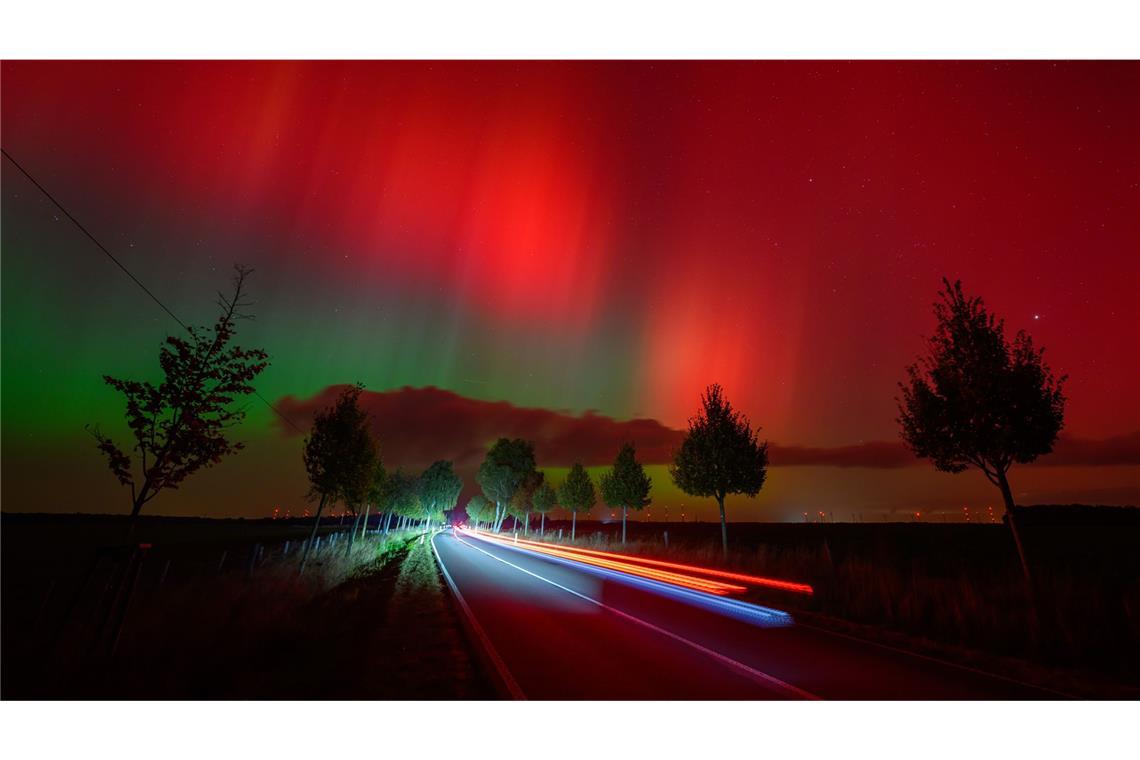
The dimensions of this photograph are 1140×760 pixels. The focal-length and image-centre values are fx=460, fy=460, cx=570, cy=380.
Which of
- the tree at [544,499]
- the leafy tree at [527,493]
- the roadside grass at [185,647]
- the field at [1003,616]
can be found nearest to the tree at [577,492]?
the tree at [544,499]

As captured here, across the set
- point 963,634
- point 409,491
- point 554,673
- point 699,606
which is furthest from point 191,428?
point 409,491

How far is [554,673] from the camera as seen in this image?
6234 mm

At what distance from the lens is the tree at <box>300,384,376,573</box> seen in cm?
2256

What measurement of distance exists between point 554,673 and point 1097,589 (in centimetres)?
1102

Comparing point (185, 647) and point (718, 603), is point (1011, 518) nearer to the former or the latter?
point (718, 603)

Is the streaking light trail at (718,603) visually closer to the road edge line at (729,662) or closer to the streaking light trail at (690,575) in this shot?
the streaking light trail at (690,575)

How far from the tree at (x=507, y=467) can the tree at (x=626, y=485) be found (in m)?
27.5

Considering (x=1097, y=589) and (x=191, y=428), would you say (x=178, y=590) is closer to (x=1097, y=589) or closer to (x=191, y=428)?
(x=191, y=428)

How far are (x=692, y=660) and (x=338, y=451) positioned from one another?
67.8 ft

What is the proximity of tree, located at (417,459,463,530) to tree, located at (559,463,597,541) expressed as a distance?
1825 inches

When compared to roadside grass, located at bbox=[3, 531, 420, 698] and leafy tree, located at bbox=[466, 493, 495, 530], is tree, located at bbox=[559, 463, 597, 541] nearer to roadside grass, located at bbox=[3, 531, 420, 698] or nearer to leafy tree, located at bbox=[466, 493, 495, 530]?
roadside grass, located at bbox=[3, 531, 420, 698]

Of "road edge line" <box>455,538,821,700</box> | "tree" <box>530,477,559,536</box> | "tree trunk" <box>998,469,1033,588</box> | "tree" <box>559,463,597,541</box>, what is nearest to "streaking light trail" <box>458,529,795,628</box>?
"road edge line" <box>455,538,821,700</box>

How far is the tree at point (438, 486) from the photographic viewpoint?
301 ft

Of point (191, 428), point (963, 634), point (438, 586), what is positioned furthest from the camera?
point (438, 586)
